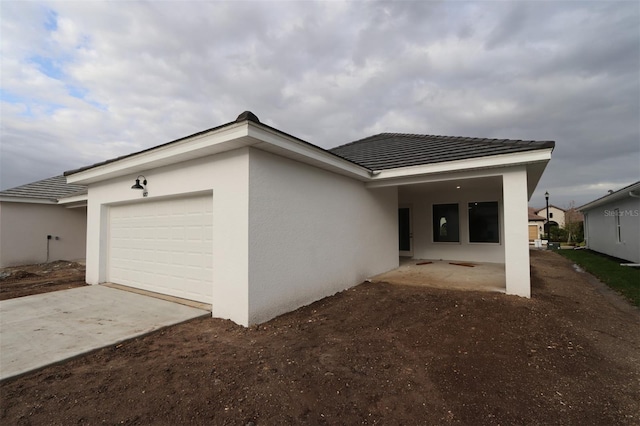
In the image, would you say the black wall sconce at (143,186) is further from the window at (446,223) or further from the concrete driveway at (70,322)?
the window at (446,223)

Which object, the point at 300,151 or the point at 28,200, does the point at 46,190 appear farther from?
the point at 300,151

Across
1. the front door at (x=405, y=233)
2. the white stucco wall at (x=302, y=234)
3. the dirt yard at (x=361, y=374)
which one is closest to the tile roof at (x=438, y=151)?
the white stucco wall at (x=302, y=234)

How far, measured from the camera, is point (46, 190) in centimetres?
1302

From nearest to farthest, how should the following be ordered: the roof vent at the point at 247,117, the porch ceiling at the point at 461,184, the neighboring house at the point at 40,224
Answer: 1. the roof vent at the point at 247,117
2. the porch ceiling at the point at 461,184
3. the neighboring house at the point at 40,224

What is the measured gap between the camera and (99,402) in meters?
2.40

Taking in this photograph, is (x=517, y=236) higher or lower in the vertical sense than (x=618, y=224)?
lower

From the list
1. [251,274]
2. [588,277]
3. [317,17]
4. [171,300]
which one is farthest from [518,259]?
[317,17]

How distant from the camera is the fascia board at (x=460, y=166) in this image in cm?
528

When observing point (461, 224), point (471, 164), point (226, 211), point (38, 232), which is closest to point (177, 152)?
point (226, 211)

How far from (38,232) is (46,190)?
245 centimetres

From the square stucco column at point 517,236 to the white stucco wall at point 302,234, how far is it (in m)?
3.31

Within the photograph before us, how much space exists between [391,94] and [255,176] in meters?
10.4

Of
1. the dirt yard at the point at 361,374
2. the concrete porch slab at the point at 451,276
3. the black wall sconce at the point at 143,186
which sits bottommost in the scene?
the dirt yard at the point at 361,374

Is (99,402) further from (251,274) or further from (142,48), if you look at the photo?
(142,48)
